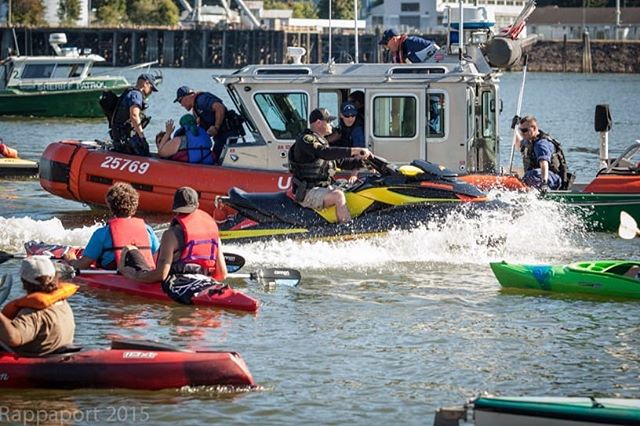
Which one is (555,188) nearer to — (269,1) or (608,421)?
(608,421)

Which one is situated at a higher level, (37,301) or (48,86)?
(37,301)

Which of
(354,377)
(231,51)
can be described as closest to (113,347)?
(354,377)

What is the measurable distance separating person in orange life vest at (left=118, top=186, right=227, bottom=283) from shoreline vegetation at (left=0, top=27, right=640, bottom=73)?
3902 inches

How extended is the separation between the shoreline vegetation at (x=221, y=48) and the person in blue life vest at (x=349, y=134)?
93.2m

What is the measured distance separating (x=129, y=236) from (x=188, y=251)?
81cm

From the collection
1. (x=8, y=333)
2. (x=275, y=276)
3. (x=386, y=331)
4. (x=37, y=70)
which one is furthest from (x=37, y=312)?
(x=37, y=70)

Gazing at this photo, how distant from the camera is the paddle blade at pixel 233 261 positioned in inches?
570

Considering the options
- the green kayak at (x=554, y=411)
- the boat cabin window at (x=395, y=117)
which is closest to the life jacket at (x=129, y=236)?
the green kayak at (x=554, y=411)

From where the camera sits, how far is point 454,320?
14.0 metres

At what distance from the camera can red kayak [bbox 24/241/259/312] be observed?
13.5 metres

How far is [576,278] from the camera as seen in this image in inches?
581

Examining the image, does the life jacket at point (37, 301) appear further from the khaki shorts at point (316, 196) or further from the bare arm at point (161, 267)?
the khaki shorts at point (316, 196)

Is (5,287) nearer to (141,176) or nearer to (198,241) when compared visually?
(198,241)

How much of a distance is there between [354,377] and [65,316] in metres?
2.46
